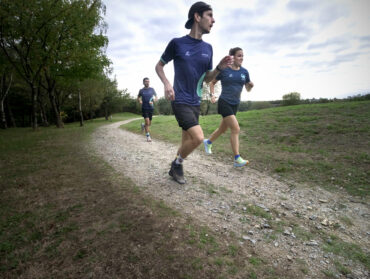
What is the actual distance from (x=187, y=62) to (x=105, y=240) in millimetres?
2789

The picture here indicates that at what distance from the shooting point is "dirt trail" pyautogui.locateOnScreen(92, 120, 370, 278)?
1.91 metres

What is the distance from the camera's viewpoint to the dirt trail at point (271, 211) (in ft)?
6.28

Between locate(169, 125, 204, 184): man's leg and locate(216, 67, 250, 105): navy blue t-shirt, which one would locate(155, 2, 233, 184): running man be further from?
locate(216, 67, 250, 105): navy blue t-shirt

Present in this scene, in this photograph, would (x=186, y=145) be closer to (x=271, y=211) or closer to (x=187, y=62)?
(x=187, y=62)

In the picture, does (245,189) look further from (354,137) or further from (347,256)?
(354,137)

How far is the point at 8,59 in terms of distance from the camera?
47.3ft

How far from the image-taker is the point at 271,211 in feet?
8.77

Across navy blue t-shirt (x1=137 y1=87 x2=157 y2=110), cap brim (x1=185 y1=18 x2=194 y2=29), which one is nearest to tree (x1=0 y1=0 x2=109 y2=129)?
navy blue t-shirt (x1=137 y1=87 x2=157 y2=110)

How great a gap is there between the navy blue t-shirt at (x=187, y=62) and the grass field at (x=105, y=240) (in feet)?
6.08

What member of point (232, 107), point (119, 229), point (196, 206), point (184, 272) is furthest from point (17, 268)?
point (232, 107)

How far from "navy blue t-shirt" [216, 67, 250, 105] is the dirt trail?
1.74 m

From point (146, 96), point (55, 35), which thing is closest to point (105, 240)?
point (146, 96)

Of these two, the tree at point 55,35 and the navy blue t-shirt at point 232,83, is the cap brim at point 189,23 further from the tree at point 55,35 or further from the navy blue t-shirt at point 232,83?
the tree at point 55,35

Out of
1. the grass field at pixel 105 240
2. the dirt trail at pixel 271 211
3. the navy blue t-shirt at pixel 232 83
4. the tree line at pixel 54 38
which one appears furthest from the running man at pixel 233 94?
the tree line at pixel 54 38
